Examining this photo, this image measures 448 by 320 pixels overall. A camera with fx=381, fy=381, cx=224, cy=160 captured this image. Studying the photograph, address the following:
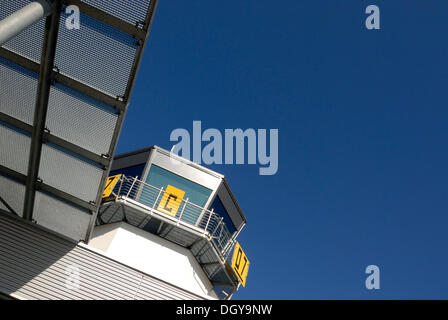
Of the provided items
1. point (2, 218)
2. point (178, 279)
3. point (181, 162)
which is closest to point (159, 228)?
point (178, 279)

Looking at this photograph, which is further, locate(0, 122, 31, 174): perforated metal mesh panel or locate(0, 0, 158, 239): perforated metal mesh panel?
locate(0, 122, 31, 174): perforated metal mesh panel

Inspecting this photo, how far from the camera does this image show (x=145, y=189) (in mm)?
18312

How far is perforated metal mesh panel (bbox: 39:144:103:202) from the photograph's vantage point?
9.77 metres

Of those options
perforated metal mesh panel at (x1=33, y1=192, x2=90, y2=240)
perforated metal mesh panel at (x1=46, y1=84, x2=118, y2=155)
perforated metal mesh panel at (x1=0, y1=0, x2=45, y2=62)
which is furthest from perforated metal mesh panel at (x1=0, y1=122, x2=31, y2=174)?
perforated metal mesh panel at (x1=0, y1=0, x2=45, y2=62)

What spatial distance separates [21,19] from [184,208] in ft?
42.9

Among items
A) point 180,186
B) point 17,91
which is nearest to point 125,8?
point 17,91

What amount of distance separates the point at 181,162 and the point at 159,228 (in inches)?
140

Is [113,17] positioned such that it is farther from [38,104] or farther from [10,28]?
[38,104]

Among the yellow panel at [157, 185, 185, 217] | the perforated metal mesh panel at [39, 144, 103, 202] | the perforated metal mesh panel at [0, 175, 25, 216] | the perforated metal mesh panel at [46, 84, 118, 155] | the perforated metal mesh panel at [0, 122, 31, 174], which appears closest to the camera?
the perforated metal mesh panel at [46, 84, 118, 155]

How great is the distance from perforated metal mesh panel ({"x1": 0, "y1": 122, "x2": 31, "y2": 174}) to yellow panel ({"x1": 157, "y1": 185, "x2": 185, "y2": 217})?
26.5 feet

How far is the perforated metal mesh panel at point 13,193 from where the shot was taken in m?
10.9

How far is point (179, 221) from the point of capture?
16984 millimetres

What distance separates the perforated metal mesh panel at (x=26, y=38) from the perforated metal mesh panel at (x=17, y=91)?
1.33 feet

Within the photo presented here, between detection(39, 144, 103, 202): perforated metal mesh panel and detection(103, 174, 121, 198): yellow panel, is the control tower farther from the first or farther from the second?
detection(39, 144, 103, 202): perforated metal mesh panel
